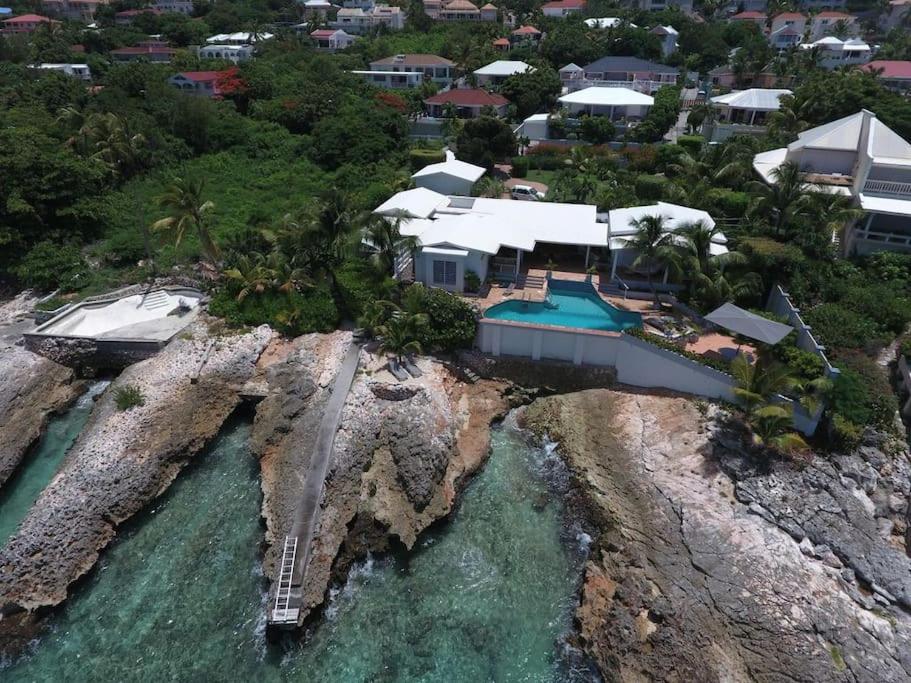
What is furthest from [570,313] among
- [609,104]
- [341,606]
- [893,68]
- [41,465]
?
[893,68]

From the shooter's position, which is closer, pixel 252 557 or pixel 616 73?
pixel 252 557

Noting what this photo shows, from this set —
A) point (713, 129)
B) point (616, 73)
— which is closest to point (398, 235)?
point (713, 129)

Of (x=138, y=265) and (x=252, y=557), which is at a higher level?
(x=138, y=265)

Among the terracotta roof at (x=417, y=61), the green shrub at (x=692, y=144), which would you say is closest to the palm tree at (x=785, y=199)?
the green shrub at (x=692, y=144)

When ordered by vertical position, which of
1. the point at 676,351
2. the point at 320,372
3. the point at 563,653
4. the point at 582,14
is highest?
the point at 582,14

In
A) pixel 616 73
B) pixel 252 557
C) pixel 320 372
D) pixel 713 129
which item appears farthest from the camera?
pixel 616 73

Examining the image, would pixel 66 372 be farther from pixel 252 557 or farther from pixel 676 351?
pixel 676 351

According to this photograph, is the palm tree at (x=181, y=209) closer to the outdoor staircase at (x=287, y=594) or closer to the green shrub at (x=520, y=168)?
the outdoor staircase at (x=287, y=594)
